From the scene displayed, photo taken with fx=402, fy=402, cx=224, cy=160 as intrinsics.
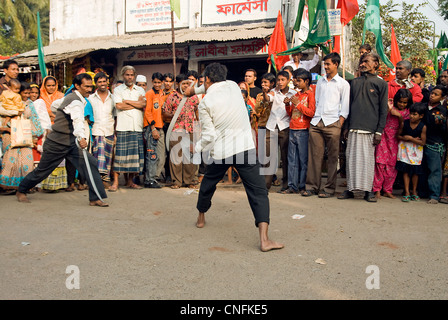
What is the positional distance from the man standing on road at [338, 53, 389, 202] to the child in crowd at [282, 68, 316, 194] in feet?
2.15

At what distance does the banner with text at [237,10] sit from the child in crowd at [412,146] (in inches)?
266

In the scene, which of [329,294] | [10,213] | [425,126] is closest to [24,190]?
[10,213]

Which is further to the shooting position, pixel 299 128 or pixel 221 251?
pixel 299 128

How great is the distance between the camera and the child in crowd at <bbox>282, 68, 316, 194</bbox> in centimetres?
610

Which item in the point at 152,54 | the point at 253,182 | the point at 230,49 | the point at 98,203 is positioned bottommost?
the point at 98,203

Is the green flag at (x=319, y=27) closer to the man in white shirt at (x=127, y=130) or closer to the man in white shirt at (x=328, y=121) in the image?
the man in white shirt at (x=328, y=121)

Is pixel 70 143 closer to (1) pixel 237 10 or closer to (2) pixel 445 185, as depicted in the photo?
(2) pixel 445 185

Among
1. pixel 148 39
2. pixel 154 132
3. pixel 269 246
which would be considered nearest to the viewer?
pixel 269 246

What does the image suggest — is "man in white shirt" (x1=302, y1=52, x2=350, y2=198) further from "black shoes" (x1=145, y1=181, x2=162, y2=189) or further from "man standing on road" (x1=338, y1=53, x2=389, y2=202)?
"black shoes" (x1=145, y1=181, x2=162, y2=189)

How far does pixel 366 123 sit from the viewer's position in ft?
18.5

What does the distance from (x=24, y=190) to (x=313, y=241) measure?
162 inches

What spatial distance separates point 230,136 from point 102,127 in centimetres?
356

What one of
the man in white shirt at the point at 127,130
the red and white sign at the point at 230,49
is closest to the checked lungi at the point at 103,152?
the man in white shirt at the point at 127,130

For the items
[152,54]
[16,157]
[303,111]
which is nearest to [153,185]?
[16,157]
